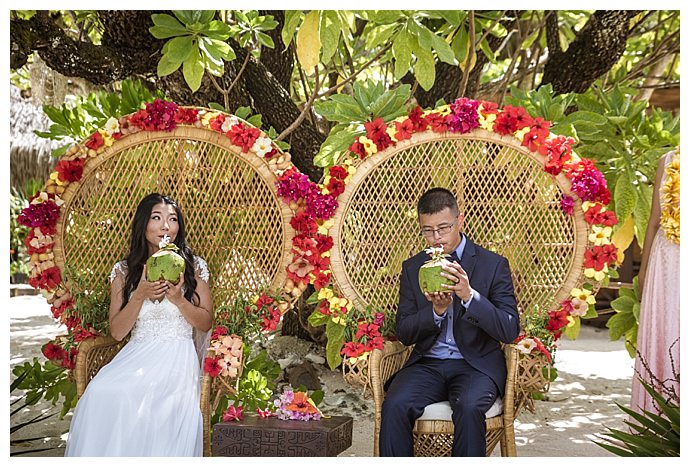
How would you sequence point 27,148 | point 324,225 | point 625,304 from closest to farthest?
point 324,225, point 625,304, point 27,148

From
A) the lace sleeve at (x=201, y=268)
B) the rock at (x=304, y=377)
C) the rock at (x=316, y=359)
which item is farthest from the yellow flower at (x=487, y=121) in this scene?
the rock at (x=316, y=359)

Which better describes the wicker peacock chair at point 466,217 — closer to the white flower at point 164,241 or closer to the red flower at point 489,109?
the red flower at point 489,109

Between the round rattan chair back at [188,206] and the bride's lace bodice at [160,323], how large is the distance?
0.36 m

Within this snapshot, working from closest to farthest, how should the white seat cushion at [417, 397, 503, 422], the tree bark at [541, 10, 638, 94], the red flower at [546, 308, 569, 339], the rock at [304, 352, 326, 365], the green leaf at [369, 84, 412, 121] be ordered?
1. the white seat cushion at [417, 397, 503, 422]
2. the red flower at [546, 308, 569, 339]
3. the green leaf at [369, 84, 412, 121]
4. the tree bark at [541, 10, 638, 94]
5. the rock at [304, 352, 326, 365]

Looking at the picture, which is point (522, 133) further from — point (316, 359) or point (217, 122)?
point (316, 359)

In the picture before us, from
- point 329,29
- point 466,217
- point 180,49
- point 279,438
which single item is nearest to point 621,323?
point 466,217

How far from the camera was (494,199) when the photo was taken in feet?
13.4

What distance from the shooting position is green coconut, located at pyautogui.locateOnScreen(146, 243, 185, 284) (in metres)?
3.49

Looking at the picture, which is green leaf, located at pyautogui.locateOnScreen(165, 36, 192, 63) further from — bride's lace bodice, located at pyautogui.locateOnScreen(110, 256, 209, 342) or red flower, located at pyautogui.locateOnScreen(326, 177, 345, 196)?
bride's lace bodice, located at pyautogui.locateOnScreen(110, 256, 209, 342)

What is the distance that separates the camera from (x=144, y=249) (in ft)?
12.5

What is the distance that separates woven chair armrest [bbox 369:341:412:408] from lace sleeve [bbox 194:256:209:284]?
85 centimetres

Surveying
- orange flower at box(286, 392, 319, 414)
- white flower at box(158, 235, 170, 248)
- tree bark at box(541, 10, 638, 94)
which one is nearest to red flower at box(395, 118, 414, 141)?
white flower at box(158, 235, 170, 248)

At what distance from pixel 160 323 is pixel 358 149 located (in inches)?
47.4

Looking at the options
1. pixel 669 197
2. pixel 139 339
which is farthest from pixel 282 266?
pixel 669 197
